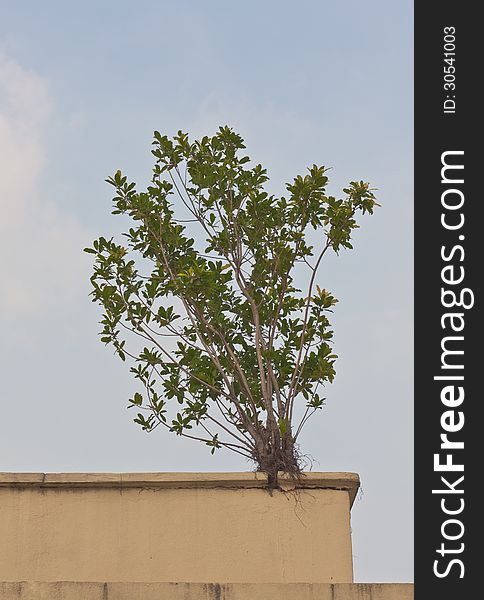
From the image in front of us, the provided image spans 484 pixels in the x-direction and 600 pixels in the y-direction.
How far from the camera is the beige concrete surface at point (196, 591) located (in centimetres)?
722

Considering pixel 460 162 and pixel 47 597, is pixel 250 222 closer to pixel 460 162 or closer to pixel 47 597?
pixel 460 162

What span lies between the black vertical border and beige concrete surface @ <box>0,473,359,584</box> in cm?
100

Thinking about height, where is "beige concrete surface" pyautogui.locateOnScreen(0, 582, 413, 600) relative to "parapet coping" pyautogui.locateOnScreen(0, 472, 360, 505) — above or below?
below

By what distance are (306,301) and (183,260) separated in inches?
45.6

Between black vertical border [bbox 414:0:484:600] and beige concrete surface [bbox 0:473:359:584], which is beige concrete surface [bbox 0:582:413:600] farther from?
beige concrete surface [bbox 0:473:359:584]

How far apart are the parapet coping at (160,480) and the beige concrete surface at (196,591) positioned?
1.16 metres

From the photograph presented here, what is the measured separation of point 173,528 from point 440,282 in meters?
2.77

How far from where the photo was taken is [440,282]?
26.5ft

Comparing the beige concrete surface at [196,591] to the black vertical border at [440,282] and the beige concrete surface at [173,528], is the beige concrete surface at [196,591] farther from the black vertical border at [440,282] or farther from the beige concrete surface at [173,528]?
the beige concrete surface at [173,528]

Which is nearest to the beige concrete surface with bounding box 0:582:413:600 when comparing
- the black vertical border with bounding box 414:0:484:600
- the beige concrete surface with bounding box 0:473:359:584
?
the black vertical border with bounding box 414:0:484:600

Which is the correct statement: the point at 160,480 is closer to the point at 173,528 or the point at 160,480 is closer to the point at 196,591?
the point at 173,528

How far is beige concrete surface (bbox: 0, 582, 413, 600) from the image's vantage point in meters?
7.22

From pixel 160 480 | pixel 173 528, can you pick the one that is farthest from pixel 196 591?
pixel 160 480

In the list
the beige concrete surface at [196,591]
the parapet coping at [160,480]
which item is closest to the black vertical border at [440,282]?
the beige concrete surface at [196,591]
